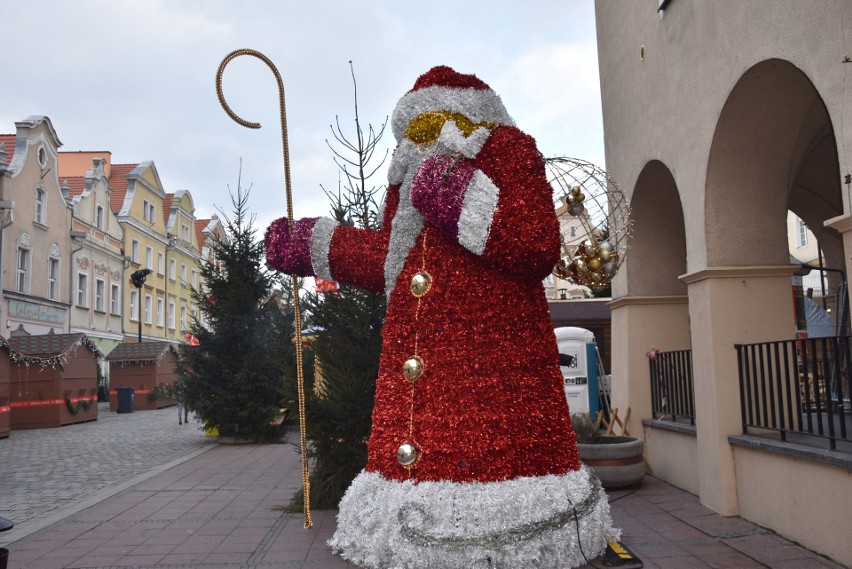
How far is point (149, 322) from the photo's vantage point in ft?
108

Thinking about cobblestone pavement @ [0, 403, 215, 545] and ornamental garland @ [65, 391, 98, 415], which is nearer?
cobblestone pavement @ [0, 403, 215, 545]

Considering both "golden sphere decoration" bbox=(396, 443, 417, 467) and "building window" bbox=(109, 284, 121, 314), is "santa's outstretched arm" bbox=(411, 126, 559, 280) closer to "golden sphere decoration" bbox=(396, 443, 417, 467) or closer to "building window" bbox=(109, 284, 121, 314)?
"golden sphere decoration" bbox=(396, 443, 417, 467)

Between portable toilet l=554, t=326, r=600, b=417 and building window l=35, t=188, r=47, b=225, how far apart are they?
1831cm

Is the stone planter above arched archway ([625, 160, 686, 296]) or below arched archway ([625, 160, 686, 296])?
below

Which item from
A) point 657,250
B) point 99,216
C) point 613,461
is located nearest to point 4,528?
point 613,461

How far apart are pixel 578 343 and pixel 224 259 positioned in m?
6.43

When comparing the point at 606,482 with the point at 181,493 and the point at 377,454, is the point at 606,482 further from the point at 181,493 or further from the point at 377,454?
the point at 181,493

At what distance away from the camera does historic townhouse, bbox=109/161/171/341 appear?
99.5 feet

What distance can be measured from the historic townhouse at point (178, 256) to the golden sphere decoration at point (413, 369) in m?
33.1

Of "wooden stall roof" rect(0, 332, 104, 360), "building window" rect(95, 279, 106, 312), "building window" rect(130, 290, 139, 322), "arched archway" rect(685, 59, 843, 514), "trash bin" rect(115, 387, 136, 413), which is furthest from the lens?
"building window" rect(130, 290, 139, 322)

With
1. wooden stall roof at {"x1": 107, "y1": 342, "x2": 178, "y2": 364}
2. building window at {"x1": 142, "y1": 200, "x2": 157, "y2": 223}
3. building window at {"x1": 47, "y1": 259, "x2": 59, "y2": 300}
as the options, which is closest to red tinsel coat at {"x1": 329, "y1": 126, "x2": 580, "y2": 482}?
wooden stall roof at {"x1": 107, "y1": 342, "x2": 178, "y2": 364}

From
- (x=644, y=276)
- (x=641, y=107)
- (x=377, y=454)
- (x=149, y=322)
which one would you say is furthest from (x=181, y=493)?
(x=149, y=322)

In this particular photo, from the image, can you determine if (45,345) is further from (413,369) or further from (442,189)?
(442,189)

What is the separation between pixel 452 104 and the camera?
155 inches
